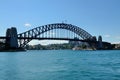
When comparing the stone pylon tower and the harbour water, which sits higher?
the stone pylon tower

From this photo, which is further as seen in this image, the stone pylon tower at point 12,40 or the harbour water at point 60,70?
the stone pylon tower at point 12,40

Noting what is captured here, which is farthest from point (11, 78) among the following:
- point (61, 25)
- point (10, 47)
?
point (61, 25)

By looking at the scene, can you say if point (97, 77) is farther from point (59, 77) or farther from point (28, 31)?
point (28, 31)

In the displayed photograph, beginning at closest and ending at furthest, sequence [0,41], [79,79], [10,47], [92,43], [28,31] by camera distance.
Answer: [79,79]
[10,47]
[0,41]
[28,31]
[92,43]

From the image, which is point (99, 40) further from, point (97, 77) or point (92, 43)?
point (97, 77)

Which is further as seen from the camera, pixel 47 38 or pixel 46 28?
pixel 46 28

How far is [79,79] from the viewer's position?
23906 millimetres

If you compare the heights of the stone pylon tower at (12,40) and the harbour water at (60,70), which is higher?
the stone pylon tower at (12,40)

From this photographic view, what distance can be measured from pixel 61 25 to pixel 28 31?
2094 centimetres

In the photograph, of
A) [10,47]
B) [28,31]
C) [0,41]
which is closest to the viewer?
[10,47]

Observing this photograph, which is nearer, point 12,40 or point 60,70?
point 60,70

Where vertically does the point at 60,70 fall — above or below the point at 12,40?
below

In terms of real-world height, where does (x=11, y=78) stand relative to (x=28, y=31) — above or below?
below

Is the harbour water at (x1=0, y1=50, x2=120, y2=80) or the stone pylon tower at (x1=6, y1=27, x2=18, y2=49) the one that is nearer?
the harbour water at (x1=0, y1=50, x2=120, y2=80)
